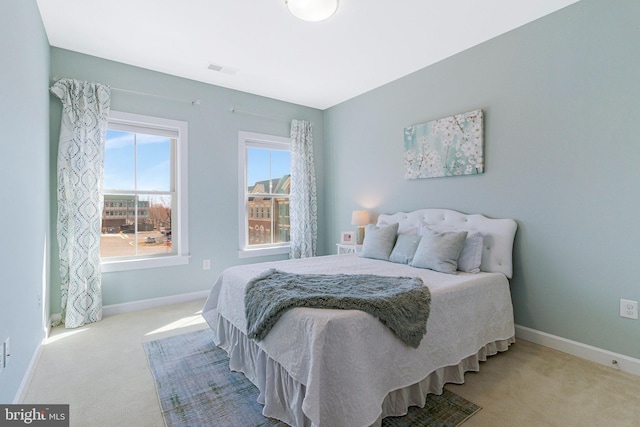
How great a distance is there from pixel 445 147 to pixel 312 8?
73.7 inches

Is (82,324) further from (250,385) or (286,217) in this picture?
(286,217)

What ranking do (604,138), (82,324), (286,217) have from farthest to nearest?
(286,217)
(82,324)
(604,138)

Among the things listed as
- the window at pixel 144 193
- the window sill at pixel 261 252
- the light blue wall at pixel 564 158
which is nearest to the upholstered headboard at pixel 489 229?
the light blue wall at pixel 564 158

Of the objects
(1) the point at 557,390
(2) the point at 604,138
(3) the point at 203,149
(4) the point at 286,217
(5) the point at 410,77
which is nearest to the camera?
(1) the point at 557,390

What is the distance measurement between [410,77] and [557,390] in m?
3.22

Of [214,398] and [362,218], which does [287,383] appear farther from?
[362,218]

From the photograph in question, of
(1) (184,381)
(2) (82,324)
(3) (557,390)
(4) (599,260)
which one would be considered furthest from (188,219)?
(4) (599,260)

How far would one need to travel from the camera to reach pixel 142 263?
3.51m

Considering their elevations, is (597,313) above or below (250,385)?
above

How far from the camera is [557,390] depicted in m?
1.95

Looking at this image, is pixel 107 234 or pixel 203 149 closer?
pixel 107 234

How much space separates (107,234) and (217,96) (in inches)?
82.2

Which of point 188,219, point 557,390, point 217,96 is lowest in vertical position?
point 557,390

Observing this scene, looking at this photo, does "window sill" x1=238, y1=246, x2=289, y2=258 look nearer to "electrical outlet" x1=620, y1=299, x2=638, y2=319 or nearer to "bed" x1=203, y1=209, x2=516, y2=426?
"bed" x1=203, y1=209, x2=516, y2=426
